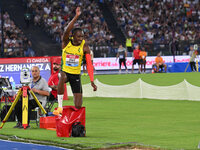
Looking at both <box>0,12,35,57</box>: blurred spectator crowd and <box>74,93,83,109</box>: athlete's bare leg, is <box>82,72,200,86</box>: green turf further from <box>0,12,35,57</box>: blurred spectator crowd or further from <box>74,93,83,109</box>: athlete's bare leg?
<box>74,93,83,109</box>: athlete's bare leg

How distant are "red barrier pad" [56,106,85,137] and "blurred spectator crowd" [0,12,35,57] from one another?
28.6 m

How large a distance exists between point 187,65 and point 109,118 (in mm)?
22489

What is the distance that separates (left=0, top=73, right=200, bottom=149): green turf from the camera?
10.8 metres

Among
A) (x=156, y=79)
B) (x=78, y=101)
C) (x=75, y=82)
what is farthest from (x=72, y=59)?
(x=156, y=79)

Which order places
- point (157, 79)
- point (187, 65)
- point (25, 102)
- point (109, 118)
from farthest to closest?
point (187, 65) → point (157, 79) → point (109, 118) → point (25, 102)

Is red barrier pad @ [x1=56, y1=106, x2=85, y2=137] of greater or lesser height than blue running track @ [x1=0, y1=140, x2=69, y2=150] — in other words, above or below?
above

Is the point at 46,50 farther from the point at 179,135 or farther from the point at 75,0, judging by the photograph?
the point at 179,135

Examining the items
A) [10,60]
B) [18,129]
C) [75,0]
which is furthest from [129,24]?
[18,129]

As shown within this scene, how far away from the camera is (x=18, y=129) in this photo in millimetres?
13500

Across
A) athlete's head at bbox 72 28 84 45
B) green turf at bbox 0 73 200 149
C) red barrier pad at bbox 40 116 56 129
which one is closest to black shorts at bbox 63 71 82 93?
athlete's head at bbox 72 28 84 45

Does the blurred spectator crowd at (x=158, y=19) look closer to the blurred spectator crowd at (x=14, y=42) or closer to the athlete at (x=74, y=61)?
the blurred spectator crowd at (x=14, y=42)

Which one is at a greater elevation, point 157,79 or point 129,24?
point 129,24

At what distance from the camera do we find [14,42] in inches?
1721

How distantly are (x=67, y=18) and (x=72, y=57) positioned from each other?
37.8m
